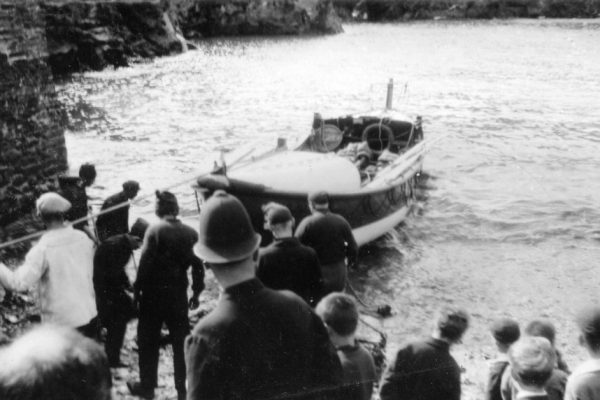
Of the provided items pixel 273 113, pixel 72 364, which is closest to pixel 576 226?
pixel 72 364

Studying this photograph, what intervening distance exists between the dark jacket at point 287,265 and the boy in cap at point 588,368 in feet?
7.26

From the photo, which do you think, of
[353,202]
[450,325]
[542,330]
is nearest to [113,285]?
[450,325]

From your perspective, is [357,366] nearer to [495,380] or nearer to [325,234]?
[495,380]

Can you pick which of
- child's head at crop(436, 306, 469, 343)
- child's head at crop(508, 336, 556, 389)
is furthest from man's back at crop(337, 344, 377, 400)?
child's head at crop(508, 336, 556, 389)

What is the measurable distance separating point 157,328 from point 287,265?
51.4 inches

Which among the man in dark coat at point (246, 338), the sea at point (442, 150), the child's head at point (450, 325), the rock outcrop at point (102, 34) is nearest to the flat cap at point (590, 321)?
the child's head at point (450, 325)

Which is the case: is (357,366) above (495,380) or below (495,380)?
above

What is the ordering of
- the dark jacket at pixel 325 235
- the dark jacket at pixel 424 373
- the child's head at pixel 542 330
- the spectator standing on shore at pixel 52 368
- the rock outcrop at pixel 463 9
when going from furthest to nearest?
the rock outcrop at pixel 463 9 → the dark jacket at pixel 325 235 → the child's head at pixel 542 330 → the dark jacket at pixel 424 373 → the spectator standing on shore at pixel 52 368

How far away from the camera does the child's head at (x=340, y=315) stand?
365cm

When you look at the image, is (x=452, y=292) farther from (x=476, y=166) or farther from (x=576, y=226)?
(x=476, y=166)

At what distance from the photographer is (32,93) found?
8.96 m

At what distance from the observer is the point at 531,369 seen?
3.34m

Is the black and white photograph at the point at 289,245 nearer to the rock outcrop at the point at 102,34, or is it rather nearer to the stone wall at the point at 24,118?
the stone wall at the point at 24,118

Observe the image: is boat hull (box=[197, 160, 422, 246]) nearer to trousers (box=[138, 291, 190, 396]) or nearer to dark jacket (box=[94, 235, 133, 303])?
dark jacket (box=[94, 235, 133, 303])
